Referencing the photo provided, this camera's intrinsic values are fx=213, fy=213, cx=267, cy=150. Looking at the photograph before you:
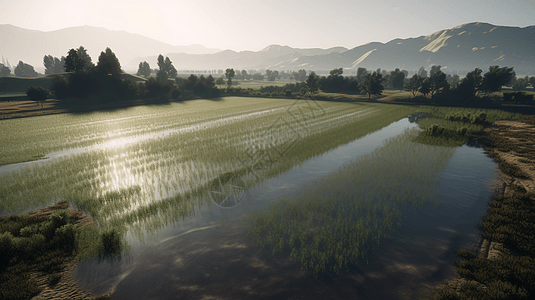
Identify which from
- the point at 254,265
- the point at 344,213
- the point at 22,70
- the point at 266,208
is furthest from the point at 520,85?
the point at 22,70

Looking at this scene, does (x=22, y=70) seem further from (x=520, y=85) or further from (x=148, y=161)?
(x=520, y=85)

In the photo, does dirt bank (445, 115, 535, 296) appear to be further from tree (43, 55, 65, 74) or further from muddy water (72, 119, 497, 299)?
tree (43, 55, 65, 74)

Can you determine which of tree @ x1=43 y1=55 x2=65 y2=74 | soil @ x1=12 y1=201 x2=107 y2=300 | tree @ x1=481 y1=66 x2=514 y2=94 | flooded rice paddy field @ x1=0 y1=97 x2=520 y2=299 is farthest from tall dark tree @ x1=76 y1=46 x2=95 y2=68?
tree @ x1=481 y1=66 x2=514 y2=94

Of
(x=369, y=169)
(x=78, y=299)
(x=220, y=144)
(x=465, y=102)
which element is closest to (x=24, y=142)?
(x=220, y=144)

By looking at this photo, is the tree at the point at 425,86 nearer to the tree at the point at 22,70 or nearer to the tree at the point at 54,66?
the tree at the point at 54,66

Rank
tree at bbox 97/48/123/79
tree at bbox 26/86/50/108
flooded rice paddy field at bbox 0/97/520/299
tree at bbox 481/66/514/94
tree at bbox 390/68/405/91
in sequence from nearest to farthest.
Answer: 1. flooded rice paddy field at bbox 0/97/520/299
2. tree at bbox 26/86/50/108
3. tree at bbox 481/66/514/94
4. tree at bbox 97/48/123/79
5. tree at bbox 390/68/405/91

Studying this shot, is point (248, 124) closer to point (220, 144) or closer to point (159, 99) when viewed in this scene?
point (220, 144)
